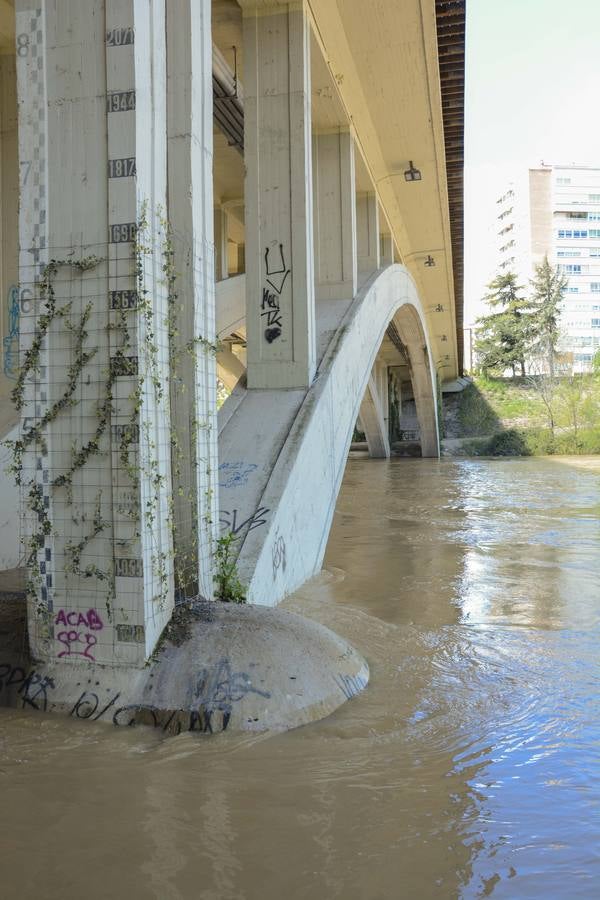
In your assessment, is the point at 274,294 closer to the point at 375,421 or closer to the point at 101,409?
the point at 101,409

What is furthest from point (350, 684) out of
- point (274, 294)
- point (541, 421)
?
point (541, 421)

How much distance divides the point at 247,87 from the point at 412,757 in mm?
6352

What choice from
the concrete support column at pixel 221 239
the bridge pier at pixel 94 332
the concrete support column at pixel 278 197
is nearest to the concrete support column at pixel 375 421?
the concrete support column at pixel 221 239

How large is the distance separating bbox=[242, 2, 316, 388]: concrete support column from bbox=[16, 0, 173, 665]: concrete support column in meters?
3.18

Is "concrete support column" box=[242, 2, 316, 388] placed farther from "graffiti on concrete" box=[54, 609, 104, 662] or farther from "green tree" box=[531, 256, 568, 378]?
"green tree" box=[531, 256, 568, 378]

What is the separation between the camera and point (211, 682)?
380cm

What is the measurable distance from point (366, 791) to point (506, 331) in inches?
1981

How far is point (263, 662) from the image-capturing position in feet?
12.8

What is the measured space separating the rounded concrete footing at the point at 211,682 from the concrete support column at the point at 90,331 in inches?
4.7

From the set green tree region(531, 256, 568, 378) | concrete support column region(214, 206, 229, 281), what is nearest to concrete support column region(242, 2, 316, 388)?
concrete support column region(214, 206, 229, 281)

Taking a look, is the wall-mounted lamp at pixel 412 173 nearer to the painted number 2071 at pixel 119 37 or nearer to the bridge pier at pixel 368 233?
the bridge pier at pixel 368 233

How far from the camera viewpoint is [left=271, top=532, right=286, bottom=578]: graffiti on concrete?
5.71 m

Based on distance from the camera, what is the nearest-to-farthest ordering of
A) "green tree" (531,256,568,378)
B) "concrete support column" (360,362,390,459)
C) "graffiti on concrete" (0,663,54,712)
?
"graffiti on concrete" (0,663,54,712) < "concrete support column" (360,362,390,459) < "green tree" (531,256,568,378)

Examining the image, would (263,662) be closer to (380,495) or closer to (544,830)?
(544,830)
